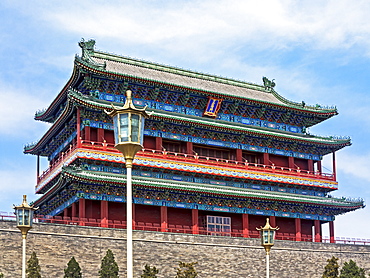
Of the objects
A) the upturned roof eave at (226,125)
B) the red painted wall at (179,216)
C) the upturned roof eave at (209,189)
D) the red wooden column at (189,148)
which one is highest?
the upturned roof eave at (226,125)

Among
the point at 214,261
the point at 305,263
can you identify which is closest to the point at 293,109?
the point at 305,263

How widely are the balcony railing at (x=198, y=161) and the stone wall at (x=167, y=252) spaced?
658cm

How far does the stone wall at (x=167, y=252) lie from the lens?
38.5 m

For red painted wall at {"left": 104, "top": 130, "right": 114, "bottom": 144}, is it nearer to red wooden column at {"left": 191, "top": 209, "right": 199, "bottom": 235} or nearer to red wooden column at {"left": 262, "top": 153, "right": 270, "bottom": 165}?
red wooden column at {"left": 191, "top": 209, "right": 199, "bottom": 235}

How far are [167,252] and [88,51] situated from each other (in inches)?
677

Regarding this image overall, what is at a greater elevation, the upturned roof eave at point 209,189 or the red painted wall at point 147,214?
the upturned roof eave at point 209,189

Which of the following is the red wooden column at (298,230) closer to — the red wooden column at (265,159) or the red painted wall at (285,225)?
the red painted wall at (285,225)

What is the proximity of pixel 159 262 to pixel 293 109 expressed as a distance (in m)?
20.0

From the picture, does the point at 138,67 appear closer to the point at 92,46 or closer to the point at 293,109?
the point at 92,46

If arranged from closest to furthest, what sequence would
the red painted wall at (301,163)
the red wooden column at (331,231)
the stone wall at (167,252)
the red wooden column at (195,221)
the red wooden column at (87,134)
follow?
1. the stone wall at (167,252)
2. the red wooden column at (87,134)
3. the red wooden column at (195,221)
4. the red wooden column at (331,231)
5. the red painted wall at (301,163)

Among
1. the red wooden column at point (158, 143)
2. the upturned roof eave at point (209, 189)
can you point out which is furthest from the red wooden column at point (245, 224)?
the red wooden column at point (158, 143)

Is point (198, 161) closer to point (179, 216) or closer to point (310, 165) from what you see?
point (179, 216)

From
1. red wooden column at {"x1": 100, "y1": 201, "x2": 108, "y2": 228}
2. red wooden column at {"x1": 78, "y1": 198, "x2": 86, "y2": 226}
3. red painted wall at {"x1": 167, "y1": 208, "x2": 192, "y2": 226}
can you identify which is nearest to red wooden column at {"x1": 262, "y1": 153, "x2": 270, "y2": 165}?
red painted wall at {"x1": 167, "y1": 208, "x2": 192, "y2": 226}

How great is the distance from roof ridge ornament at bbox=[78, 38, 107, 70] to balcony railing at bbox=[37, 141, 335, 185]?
5.64 meters
